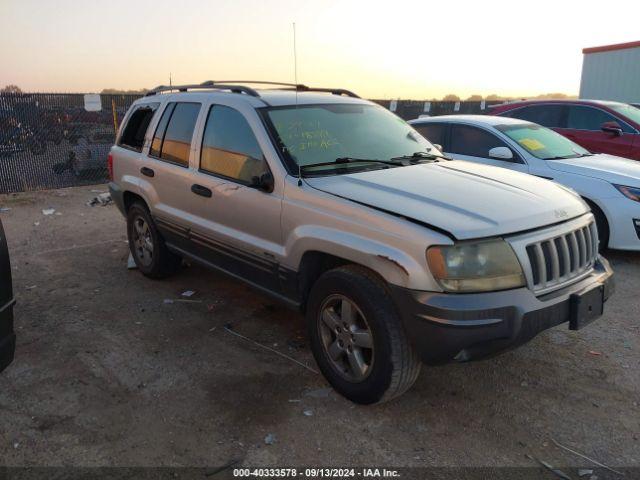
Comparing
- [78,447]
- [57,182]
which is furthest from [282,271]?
[57,182]

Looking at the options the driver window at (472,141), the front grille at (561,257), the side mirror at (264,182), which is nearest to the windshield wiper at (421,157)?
the side mirror at (264,182)

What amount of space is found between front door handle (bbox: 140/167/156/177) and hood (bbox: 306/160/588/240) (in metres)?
2.06

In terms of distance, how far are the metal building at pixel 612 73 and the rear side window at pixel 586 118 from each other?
1157 centimetres

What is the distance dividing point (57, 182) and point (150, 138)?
714 centimetres

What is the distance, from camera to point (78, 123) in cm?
1116

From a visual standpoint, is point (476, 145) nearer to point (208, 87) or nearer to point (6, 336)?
point (208, 87)

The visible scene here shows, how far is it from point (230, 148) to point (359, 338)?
1.79m

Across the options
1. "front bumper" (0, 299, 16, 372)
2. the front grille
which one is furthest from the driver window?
"front bumper" (0, 299, 16, 372)

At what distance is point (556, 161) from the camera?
20.2 ft

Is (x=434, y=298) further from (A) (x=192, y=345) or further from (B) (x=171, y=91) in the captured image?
(B) (x=171, y=91)

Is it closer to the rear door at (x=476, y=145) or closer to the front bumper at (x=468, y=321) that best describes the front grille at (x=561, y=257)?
the front bumper at (x=468, y=321)

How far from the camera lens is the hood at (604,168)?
18.6 ft

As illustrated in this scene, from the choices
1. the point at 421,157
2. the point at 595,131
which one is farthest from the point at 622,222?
the point at 595,131

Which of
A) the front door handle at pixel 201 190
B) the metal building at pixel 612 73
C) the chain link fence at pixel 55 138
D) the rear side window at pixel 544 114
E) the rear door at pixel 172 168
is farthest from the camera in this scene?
the metal building at pixel 612 73
